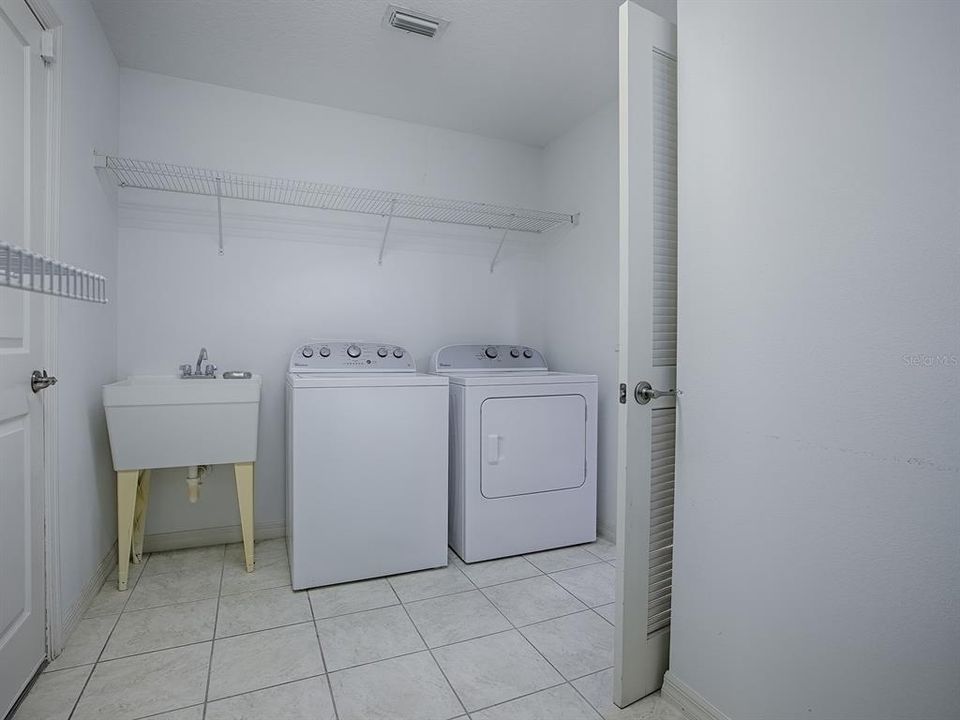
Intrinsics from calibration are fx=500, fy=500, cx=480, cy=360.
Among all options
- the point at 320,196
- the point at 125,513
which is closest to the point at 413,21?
the point at 320,196

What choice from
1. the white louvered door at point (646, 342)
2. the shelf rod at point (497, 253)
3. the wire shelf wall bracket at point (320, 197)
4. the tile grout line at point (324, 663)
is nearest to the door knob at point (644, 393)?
the white louvered door at point (646, 342)

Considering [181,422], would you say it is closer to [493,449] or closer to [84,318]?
[84,318]

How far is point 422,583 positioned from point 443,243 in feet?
6.30

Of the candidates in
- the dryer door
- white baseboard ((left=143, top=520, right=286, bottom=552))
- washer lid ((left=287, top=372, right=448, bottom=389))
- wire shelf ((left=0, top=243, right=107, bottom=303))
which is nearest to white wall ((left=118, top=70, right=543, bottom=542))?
white baseboard ((left=143, top=520, right=286, bottom=552))

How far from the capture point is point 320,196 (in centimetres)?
272

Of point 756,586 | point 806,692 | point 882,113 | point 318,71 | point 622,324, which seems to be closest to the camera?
point 882,113

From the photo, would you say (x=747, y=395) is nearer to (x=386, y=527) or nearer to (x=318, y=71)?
(x=386, y=527)

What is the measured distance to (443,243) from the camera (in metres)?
3.09

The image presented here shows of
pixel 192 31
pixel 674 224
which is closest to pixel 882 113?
pixel 674 224

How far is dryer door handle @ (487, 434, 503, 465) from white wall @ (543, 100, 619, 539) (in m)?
0.70

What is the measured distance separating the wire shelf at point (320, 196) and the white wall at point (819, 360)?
1635 millimetres

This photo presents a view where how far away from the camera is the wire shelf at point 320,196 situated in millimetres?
2336

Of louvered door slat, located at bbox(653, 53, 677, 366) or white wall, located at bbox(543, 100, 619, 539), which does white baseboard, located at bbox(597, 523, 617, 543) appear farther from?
louvered door slat, located at bbox(653, 53, 677, 366)

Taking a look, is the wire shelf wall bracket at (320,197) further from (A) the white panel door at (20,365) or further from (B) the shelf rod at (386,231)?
(A) the white panel door at (20,365)
